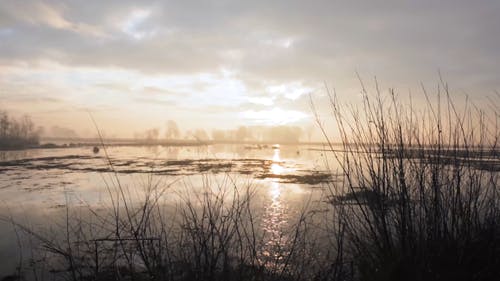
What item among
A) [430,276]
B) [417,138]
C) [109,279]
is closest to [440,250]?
[430,276]

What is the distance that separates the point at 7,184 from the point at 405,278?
21.5 meters

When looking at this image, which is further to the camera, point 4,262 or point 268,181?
point 268,181

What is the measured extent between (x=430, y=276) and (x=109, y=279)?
423 cm

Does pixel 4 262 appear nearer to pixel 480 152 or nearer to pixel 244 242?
pixel 244 242

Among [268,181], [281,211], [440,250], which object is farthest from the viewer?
[268,181]

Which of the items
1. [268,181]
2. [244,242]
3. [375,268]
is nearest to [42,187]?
[268,181]

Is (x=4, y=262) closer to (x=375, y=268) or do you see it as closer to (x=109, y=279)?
(x=109, y=279)

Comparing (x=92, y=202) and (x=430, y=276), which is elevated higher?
(x=430, y=276)

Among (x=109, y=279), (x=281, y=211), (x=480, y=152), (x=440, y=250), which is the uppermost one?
(x=480, y=152)

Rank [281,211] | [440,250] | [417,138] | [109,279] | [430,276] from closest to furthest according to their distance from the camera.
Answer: [430,276] → [440,250] → [109,279] → [417,138] → [281,211]

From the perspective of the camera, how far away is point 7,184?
17625 millimetres

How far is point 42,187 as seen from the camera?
16.8 metres

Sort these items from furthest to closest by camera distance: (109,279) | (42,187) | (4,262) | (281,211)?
(42,187) < (281,211) < (4,262) < (109,279)

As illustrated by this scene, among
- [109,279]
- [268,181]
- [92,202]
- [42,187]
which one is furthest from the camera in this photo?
[268,181]
